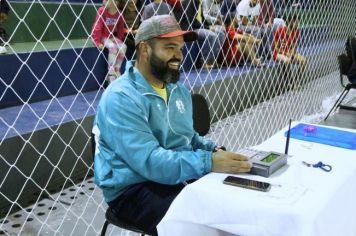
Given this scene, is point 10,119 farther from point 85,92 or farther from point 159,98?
point 159,98

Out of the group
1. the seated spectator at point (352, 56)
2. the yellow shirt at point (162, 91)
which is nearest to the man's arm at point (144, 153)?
the yellow shirt at point (162, 91)

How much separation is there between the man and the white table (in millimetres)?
106

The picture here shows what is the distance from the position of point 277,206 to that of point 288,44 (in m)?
3.21

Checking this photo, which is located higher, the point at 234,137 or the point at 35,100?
the point at 35,100

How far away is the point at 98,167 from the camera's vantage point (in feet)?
3.83

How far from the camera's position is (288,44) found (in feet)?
12.6

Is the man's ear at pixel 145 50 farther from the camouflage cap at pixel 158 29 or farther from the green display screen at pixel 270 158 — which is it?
the green display screen at pixel 270 158

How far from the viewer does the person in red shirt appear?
12.0 ft

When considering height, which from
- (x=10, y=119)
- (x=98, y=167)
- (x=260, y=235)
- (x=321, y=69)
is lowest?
(x=321, y=69)

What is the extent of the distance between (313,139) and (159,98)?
481 mm

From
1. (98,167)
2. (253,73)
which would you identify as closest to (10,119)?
(98,167)

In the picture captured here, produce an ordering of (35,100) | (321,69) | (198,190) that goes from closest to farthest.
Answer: (198,190)
(35,100)
(321,69)

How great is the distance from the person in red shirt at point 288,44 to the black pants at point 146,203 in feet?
8.65

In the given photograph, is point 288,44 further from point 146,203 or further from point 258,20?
point 146,203
